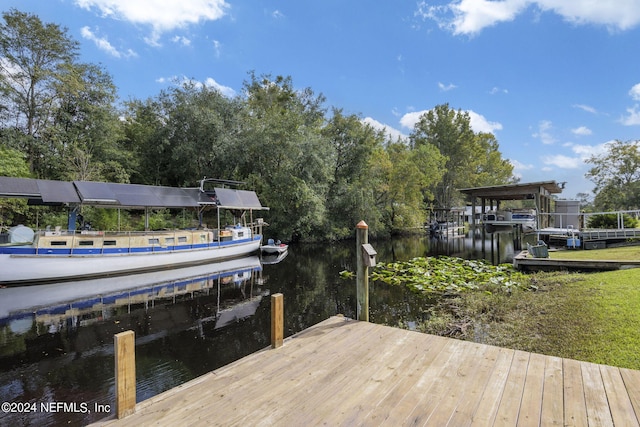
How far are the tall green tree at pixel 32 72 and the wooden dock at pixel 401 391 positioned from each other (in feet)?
69.9

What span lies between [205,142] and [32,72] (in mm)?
9267

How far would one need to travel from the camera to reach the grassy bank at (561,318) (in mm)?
4129

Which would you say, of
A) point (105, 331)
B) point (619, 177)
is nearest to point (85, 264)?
point (105, 331)

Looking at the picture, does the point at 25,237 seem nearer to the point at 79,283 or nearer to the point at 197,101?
the point at 79,283

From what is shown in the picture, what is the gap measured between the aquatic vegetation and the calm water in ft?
3.08

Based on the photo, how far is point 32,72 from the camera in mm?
16984

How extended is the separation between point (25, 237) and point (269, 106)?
20759 mm

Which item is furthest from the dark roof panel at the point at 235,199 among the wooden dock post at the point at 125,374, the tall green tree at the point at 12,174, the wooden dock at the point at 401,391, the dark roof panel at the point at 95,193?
the wooden dock post at the point at 125,374

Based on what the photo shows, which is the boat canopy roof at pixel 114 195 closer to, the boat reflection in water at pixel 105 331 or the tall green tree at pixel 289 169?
the boat reflection in water at pixel 105 331

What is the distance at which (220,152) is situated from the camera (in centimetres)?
2102

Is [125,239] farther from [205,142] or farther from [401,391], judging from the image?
[401,391]

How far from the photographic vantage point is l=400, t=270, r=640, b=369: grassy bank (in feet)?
13.5

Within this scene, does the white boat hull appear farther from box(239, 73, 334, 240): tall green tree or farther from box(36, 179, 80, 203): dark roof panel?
box(239, 73, 334, 240): tall green tree

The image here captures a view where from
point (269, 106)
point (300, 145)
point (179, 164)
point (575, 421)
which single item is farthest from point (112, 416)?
point (269, 106)
